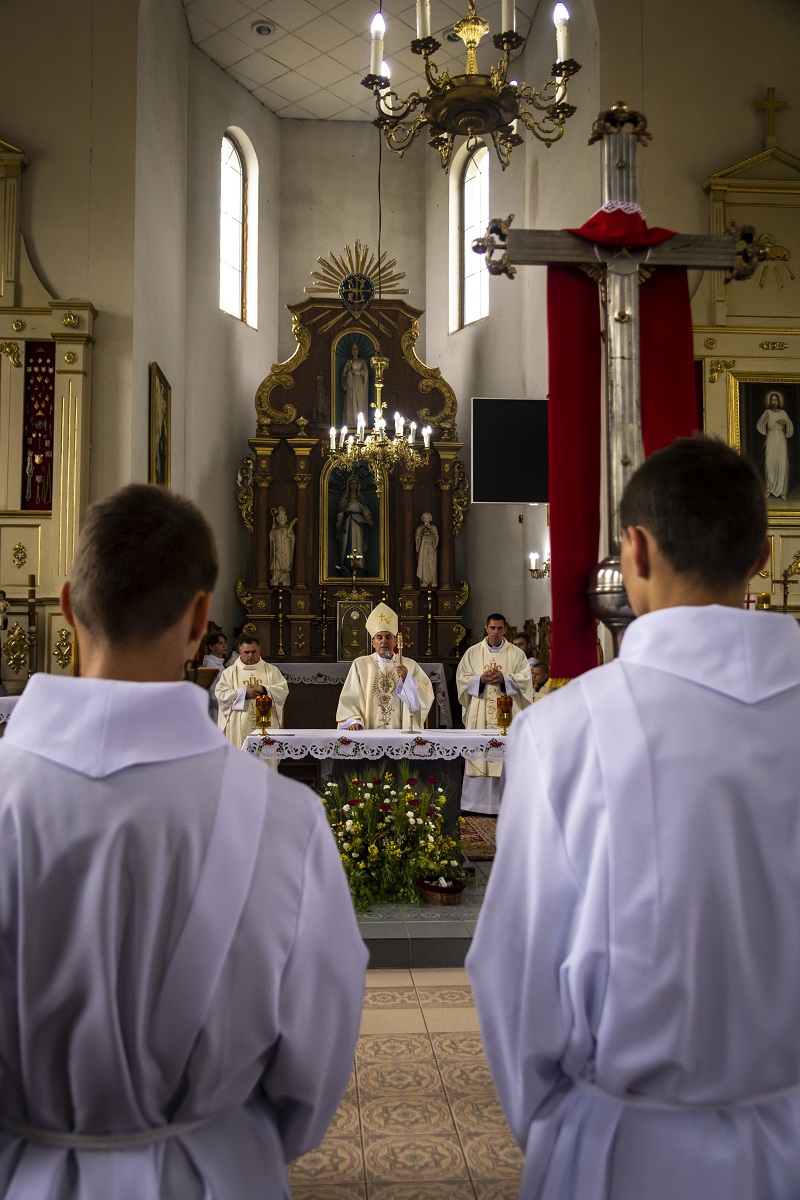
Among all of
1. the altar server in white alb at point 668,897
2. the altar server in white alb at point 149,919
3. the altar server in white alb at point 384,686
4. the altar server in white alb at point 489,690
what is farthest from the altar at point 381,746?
the altar server in white alb at point 149,919

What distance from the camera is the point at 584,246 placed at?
3.01 m

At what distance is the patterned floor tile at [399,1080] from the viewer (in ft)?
11.8

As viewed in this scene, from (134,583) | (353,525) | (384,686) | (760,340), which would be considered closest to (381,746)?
(384,686)

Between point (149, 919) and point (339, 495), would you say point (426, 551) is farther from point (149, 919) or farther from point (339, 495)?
point (149, 919)

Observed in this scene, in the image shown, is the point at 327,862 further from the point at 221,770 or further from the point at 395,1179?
the point at 395,1179

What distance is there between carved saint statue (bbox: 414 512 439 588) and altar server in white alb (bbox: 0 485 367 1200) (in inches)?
498

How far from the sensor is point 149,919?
4.33 feet

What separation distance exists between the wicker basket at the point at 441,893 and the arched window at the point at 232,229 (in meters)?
10.6

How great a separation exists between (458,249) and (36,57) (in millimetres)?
6918

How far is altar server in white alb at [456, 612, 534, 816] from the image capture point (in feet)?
30.7

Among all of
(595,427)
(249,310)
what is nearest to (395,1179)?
(595,427)

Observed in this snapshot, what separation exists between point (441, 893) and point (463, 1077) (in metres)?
2.20

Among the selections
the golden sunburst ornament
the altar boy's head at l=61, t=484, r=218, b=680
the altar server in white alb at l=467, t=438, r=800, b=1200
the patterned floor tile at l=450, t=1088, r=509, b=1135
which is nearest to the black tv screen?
the golden sunburst ornament

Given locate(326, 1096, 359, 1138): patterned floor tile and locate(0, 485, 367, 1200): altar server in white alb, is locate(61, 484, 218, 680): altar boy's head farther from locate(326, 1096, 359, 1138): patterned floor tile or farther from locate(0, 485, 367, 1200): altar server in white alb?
locate(326, 1096, 359, 1138): patterned floor tile
